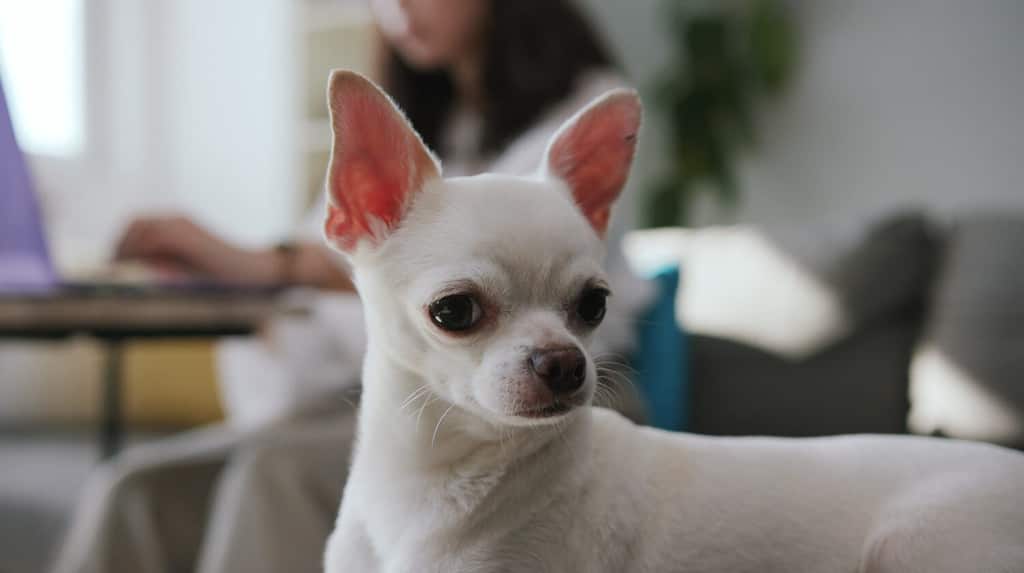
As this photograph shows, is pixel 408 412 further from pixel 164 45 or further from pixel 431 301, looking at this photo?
pixel 164 45

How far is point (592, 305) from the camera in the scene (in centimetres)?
54

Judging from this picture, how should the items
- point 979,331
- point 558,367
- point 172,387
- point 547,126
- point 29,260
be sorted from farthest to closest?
point 172,387 → point 979,331 → point 547,126 → point 29,260 → point 558,367

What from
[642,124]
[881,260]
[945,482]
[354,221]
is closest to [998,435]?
[945,482]

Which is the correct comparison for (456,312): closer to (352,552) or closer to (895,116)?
(352,552)

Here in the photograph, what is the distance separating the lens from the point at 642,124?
542 mm

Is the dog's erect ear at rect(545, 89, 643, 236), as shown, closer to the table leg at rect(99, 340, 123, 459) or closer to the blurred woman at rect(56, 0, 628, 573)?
the blurred woman at rect(56, 0, 628, 573)

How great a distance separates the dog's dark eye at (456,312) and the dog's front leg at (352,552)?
135 millimetres

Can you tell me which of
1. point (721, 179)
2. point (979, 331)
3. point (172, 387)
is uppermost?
point (979, 331)

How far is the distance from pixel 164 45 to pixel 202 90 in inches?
9.1

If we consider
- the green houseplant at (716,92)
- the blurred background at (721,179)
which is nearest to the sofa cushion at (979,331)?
the blurred background at (721,179)

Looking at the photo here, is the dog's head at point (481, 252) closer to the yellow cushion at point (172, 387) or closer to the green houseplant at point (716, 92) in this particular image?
the yellow cushion at point (172, 387)

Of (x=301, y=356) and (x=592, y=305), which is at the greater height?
(x=592, y=305)

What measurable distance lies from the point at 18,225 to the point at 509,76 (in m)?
0.68

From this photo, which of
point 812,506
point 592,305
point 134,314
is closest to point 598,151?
point 592,305
